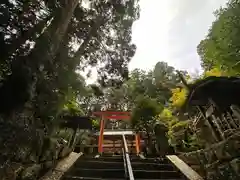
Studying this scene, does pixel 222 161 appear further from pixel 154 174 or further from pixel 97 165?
pixel 97 165

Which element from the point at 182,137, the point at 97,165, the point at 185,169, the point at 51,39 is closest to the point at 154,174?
the point at 185,169

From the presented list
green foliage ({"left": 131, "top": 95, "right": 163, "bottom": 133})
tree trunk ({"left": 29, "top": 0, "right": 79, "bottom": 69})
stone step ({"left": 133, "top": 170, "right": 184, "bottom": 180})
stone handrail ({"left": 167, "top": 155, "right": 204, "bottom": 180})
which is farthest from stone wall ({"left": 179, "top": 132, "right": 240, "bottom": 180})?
green foliage ({"left": 131, "top": 95, "right": 163, "bottom": 133})

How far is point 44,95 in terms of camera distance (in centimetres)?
599

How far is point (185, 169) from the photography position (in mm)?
5781

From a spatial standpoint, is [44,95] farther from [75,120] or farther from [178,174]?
[178,174]

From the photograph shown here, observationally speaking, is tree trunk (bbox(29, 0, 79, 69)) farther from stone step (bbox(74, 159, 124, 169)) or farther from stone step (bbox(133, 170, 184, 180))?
stone step (bbox(133, 170, 184, 180))

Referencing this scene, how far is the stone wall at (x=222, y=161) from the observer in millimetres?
4324

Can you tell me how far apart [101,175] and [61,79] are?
3101 millimetres

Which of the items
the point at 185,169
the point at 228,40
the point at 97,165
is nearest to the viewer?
the point at 185,169

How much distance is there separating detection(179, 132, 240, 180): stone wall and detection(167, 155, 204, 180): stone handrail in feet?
0.57

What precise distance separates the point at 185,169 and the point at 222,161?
1.21 meters

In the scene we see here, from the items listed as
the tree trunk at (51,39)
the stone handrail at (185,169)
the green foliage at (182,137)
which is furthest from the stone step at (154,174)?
the green foliage at (182,137)

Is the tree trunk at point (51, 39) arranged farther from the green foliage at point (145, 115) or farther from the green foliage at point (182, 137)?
the green foliage at point (182, 137)

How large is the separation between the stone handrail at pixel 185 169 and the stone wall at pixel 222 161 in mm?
173
